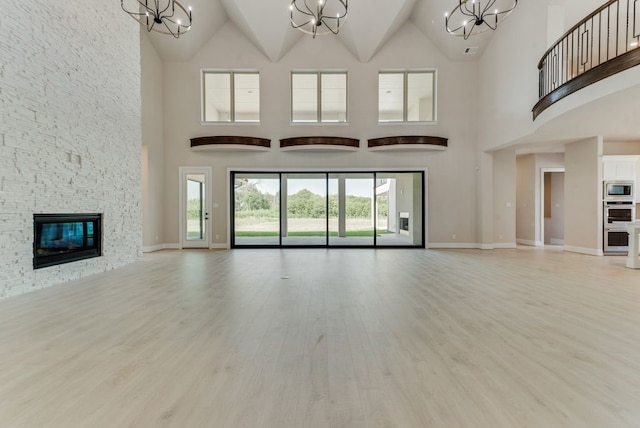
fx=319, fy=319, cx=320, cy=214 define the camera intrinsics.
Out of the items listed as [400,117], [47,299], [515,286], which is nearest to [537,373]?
[515,286]

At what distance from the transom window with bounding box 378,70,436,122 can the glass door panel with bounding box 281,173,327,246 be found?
2957mm

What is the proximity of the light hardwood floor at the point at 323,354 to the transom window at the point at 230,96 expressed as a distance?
643 centimetres

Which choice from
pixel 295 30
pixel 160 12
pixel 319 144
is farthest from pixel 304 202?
pixel 160 12

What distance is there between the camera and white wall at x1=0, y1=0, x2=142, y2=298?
4461 mm

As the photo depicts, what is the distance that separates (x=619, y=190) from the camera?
8.41 metres

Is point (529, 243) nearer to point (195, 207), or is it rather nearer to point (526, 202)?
point (526, 202)

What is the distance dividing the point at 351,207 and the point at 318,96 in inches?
144

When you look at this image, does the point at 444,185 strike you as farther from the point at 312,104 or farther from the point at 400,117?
the point at 312,104

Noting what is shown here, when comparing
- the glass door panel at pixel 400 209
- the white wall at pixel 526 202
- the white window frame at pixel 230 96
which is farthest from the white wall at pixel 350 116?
the white wall at pixel 526 202

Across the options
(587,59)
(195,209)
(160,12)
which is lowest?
(195,209)

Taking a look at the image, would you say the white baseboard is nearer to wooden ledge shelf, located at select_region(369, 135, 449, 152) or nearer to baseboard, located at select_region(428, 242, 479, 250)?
wooden ledge shelf, located at select_region(369, 135, 449, 152)

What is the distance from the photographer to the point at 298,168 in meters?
9.92

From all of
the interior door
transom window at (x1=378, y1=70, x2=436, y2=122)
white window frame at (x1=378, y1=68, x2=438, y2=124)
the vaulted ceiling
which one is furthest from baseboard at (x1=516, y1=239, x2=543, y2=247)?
the interior door

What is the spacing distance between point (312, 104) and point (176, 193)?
511cm
